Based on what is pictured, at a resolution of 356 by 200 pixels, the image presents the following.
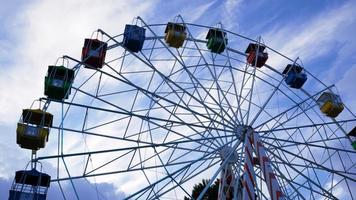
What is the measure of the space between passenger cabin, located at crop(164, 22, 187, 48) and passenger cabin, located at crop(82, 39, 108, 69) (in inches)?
115

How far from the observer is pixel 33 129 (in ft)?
48.6

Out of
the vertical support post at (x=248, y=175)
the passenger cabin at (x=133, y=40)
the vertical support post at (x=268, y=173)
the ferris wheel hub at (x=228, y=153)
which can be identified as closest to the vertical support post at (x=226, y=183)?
the ferris wheel hub at (x=228, y=153)

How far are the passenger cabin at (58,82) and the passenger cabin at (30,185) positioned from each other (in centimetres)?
261

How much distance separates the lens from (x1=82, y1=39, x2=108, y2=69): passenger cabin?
1580 centimetres

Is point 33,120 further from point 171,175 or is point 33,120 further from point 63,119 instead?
point 171,175

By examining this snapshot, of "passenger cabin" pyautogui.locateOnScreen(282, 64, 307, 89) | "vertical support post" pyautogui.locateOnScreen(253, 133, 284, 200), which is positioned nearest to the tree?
"passenger cabin" pyautogui.locateOnScreen(282, 64, 307, 89)

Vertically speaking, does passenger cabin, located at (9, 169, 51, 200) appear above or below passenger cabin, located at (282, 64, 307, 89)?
below

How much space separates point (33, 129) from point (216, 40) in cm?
856

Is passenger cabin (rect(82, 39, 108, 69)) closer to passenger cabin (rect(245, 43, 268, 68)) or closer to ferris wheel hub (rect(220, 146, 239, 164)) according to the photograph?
ferris wheel hub (rect(220, 146, 239, 164))

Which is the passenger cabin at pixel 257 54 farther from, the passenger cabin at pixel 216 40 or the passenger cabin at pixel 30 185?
the passenger cabin at pixel 30 185

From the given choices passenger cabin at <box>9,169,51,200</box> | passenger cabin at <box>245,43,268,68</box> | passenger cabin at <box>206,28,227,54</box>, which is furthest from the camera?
passenger cabin at <box>245,43,268,68</box>

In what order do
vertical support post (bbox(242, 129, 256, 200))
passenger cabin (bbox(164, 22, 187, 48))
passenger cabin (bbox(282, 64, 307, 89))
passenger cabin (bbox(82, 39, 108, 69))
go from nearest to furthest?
1. vertical support post (bbox(242, 129, 256, 200))
2. passenger cabin (bbox(82, 39, 108, 69))
3. passenger cabin (bbox(164, 22, 187, 48))
4. passenger cabin (bbox(282, 64, 307, 89))

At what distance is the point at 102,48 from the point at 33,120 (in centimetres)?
357

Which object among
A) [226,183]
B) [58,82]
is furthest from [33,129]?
[226,183]
